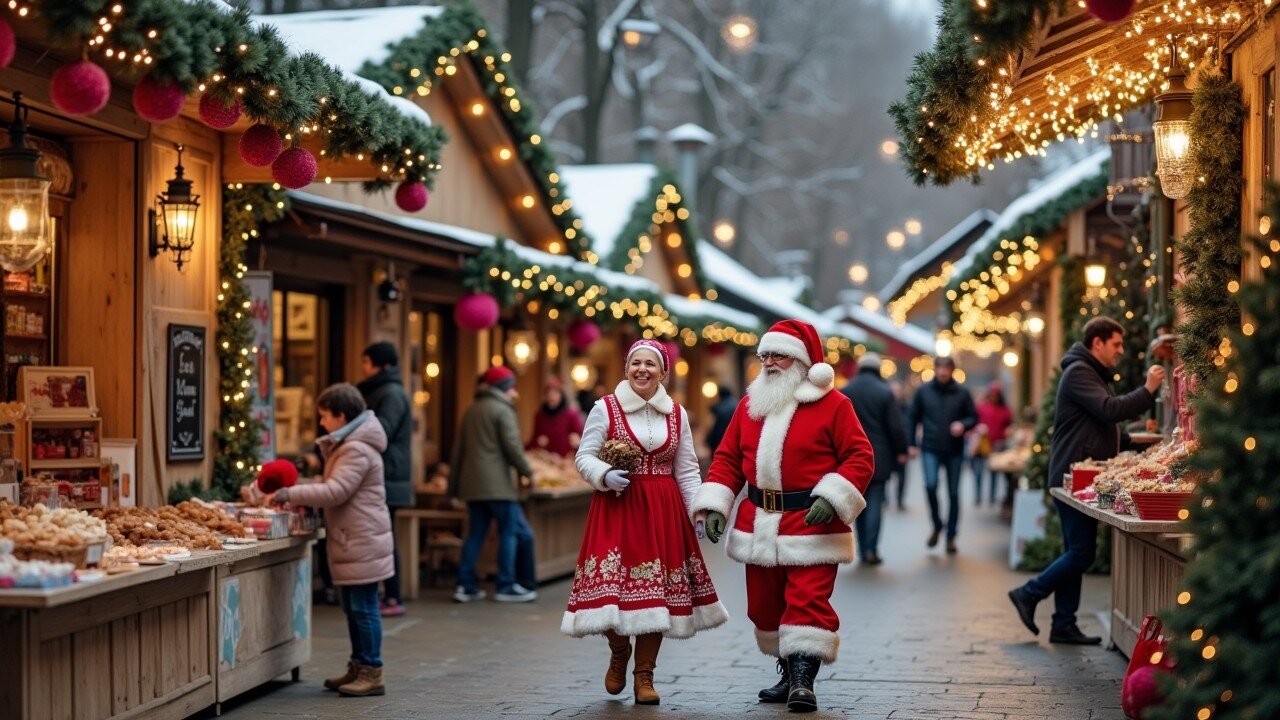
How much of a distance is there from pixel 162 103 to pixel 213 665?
2.97 meters

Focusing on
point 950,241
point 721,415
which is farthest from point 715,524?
point 950,241

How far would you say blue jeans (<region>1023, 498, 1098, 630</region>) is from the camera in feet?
32.9

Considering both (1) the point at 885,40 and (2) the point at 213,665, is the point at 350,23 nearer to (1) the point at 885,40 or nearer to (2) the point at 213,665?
(2) the point at 213,665

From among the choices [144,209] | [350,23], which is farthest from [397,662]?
[350,23]

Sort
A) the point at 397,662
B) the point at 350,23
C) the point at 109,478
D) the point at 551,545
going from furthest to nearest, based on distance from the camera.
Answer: the point at 350,23 → the point at 551,545 → the point at 397,662 → the point at 109,478

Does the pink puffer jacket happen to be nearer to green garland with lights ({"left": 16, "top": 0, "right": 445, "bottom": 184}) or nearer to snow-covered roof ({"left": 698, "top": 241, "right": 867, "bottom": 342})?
green garland with lights ({"left": 16, "top": 0, "right": 445, "bottom": 184})

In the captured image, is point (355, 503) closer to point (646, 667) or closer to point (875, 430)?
point (646, 667)

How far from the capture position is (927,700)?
8516 millimetres

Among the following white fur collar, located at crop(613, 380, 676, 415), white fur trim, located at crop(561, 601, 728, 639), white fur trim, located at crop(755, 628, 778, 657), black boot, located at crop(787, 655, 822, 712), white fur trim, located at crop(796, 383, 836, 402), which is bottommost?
black boot, located at crop(787, 655, 822, 712)

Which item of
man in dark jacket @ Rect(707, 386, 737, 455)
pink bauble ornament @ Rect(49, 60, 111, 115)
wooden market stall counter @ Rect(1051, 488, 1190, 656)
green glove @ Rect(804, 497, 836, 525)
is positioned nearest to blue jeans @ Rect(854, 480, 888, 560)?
man in dark jacket @ Rect(707, 386, 737, 455)

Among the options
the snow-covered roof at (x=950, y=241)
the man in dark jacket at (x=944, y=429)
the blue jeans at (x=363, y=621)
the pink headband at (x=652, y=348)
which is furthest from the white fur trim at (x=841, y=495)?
the snow-covered roof at (x=950, y=241)

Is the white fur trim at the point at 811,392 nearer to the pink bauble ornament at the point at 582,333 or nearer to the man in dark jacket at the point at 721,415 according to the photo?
the man in dark jacket at the point at 721,415

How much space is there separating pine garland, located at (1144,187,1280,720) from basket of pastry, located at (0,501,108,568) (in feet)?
14.2

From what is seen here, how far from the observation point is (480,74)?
17.3 metres
